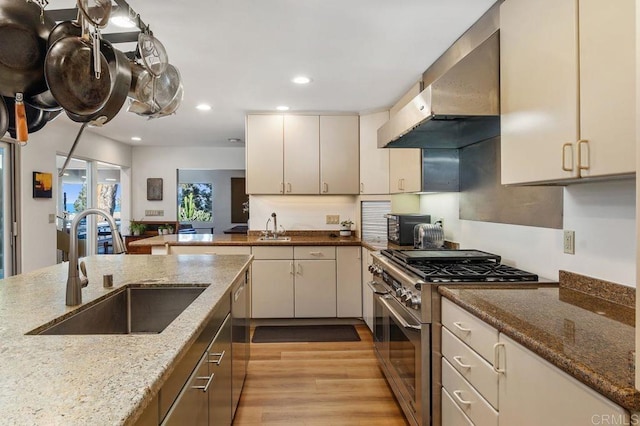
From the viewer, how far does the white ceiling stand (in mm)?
2080

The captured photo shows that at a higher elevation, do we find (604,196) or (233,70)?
(233,70)

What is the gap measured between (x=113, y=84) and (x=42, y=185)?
3.52m

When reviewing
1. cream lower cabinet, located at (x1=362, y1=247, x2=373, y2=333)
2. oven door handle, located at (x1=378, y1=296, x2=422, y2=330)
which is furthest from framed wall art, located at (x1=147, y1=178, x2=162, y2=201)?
oven door handle, located at (x1=378, y1=296, x2=422, y2=330)

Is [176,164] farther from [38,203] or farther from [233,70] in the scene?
[233,70]

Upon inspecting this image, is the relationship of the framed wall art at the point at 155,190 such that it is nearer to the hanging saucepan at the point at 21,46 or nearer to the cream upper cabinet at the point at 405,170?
the cream upper cabinet at the point at 405,170

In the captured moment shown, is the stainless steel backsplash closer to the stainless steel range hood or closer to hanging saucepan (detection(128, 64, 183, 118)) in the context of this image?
the stainless steel range hood

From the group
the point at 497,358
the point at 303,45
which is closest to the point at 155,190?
the point at 303,45

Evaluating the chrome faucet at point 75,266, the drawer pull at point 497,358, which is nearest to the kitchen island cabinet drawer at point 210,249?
the chrome faucet at point 75,266

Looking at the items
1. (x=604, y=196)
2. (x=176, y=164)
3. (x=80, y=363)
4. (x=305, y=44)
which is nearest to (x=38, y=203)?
(x=176, y=164)

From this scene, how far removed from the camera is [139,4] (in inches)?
80.5

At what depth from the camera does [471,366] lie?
1.52m

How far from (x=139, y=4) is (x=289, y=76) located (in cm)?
129

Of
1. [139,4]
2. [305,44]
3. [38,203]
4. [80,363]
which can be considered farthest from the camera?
[38,203]

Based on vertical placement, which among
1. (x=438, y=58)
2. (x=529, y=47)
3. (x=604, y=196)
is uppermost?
(x=438, y=58)
